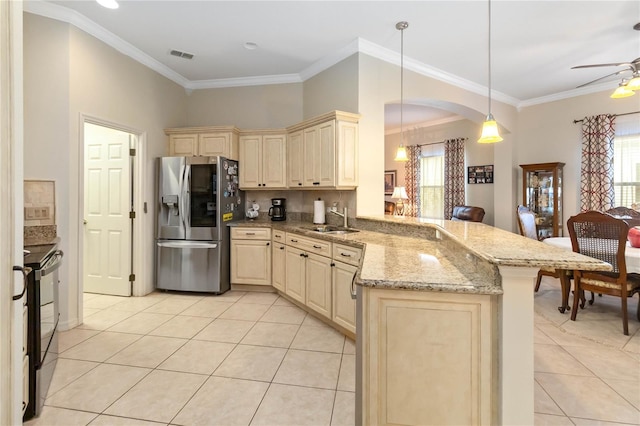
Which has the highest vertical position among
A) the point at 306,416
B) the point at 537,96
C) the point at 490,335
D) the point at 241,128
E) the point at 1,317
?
the point at 537,96

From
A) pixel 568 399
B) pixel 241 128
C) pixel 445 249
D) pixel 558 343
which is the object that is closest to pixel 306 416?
pixel 445 249

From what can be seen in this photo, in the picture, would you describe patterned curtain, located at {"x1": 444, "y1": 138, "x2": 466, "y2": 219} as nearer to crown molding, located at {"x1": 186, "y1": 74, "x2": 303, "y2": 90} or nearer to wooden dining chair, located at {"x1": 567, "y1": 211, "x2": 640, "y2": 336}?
wooden dining chair, located at {"x1": 567, "y1": 211, "x2": 640, "y2": 336}

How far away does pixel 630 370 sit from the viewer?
2.26 m

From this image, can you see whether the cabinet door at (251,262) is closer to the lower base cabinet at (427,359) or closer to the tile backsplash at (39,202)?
the tile backsplash at (39,202)

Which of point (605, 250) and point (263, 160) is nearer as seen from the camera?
point (605, 250)

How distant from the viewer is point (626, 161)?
4664mm

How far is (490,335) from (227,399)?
159cm

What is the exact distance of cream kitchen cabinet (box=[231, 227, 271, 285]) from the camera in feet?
13.2

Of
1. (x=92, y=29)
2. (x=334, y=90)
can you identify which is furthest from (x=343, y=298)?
(x=92, y=29)

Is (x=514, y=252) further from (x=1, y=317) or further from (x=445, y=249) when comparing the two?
(x=1, y=317)

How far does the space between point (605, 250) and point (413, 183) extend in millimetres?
4709

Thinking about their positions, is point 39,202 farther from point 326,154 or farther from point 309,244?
point 326,154

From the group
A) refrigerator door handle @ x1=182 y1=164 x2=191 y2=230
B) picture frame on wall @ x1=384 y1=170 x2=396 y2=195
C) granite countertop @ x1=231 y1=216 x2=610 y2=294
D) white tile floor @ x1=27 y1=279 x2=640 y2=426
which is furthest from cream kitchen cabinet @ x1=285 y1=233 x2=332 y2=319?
picture frame on wall @ x1=384 y1=170 x2=396 y2=195

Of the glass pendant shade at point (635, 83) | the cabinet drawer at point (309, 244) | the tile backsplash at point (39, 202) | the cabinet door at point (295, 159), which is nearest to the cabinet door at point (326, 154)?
the cabinet door at point (295, 159)
